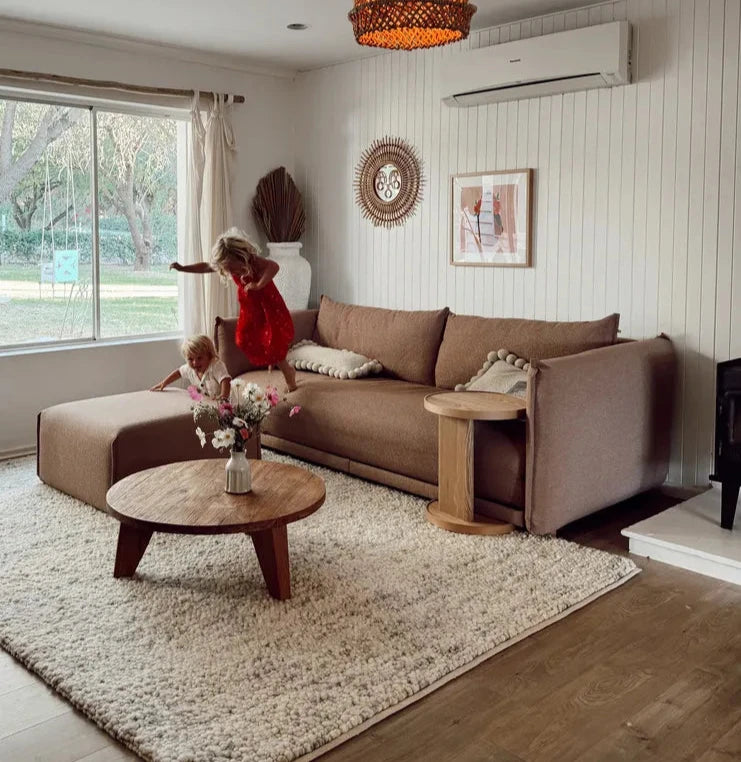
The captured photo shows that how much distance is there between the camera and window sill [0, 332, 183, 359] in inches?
200

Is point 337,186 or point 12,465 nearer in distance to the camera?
point 12,465

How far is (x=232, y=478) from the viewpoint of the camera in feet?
10.3

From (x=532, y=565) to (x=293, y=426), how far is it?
177 centimetres

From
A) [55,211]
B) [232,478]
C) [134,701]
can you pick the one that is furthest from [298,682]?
[55,211]

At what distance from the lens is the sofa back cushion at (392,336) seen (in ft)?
16.0

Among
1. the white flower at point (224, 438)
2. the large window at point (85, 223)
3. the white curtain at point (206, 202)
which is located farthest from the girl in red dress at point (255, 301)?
the white flower at point (224, 438)

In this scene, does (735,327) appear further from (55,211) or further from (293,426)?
(55,211)

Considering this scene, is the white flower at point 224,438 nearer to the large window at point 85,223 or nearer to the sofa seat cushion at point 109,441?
the sofa seat cushion at point 109,441

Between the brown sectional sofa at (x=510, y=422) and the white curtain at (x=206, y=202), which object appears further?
the white curtain at (x=206, y=202)

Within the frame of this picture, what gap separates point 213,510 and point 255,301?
218 centimetres

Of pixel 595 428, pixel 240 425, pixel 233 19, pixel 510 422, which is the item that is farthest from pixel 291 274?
pixel 240 425

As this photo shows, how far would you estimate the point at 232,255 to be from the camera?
4.77 m

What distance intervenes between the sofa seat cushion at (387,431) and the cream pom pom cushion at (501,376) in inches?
11.2

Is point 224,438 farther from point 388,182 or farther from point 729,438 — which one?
point 388,182
